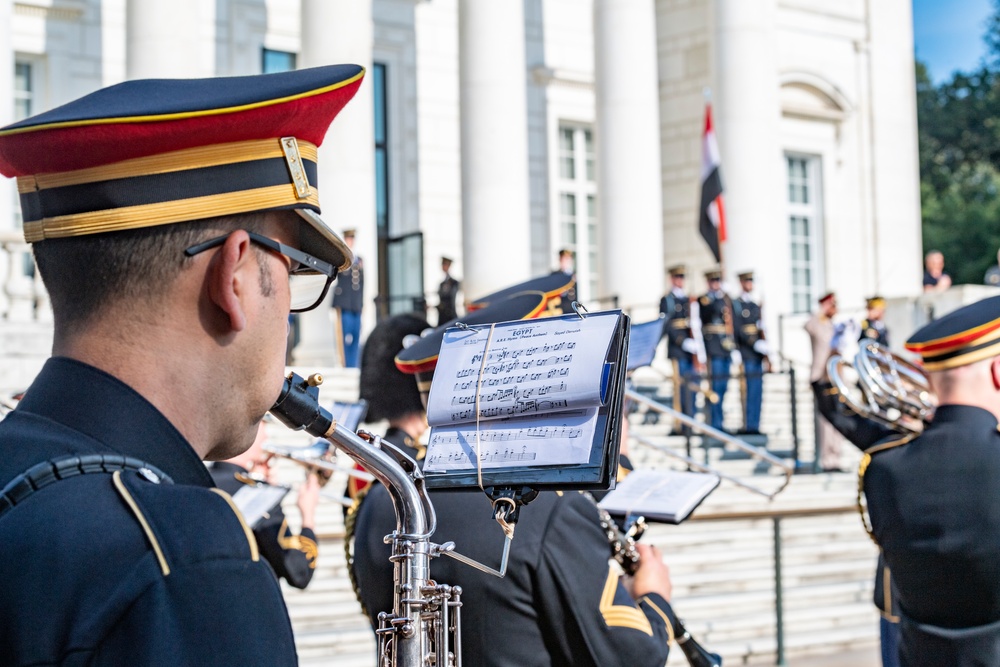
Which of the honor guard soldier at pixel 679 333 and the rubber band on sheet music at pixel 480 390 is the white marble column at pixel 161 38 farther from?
the rubber band on sheet music at pixel 480 390

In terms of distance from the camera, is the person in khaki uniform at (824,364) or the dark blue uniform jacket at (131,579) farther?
the person in khaki uniform at (824,364)

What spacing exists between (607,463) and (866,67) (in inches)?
1054

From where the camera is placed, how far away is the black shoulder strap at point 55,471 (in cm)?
151

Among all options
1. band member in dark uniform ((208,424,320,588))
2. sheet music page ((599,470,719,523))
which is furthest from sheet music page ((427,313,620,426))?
band member in dark uniform ((208,424,320,588))

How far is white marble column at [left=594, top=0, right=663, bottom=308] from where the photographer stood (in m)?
21.0

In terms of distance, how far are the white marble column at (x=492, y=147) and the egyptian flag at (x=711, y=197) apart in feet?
9.15

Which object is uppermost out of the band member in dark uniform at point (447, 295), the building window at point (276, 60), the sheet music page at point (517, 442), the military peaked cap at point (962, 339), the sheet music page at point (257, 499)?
the building window at point (276, 60)

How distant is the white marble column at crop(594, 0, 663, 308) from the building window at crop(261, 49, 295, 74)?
5.18 meters

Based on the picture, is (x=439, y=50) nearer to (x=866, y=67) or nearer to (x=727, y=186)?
(x=727, y=186)

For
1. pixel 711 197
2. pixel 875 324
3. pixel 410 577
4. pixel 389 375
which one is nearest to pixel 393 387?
pixel 389 375

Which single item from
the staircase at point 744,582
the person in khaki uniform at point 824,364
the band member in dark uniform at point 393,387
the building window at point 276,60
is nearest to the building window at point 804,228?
the person in khaki uniform at point 824,364

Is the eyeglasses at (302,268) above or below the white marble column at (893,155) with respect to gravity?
below

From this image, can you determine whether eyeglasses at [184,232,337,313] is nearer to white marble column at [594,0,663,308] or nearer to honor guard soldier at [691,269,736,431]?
honor guard soldier at [691,269,736,431]

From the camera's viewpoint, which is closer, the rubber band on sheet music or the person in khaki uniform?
the rubber band on sheet music
